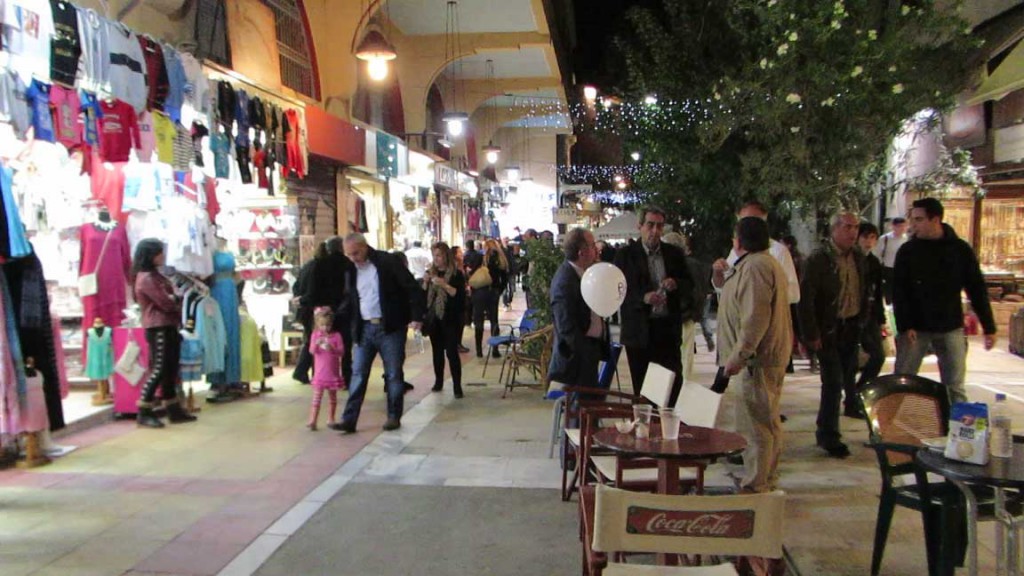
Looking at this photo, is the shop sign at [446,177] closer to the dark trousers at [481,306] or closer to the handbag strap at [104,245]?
the dark trousers at [481,306]

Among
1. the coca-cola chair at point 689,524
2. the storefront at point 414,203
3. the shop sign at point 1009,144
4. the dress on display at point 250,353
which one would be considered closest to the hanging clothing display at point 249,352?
the dress on display at point 250,353

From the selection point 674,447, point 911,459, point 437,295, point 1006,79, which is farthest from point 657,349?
point 1006,79

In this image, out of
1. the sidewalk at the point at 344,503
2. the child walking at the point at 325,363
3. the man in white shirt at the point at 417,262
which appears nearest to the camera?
the sidewalk at the point at 344,503

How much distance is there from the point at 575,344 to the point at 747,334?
1.49 m

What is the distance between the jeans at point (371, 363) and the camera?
23.5 feet

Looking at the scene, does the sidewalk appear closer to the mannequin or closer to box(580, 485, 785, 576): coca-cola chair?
the mannequin

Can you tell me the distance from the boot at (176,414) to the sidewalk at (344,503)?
0.14 metres

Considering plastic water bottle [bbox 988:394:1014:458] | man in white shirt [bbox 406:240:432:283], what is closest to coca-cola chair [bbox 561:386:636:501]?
plastic water bottle [bbox 988:394:1014:458]

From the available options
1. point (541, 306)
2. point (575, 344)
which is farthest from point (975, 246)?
point (575, 344)

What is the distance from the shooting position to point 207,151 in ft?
28.5

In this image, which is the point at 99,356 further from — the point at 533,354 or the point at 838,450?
the point at 838,450

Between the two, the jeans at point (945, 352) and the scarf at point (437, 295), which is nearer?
the jeans at point (945, 352)

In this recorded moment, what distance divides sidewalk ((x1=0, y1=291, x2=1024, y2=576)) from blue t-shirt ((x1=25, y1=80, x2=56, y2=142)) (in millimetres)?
2640

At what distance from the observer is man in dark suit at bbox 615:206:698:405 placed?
6066 millimetres
